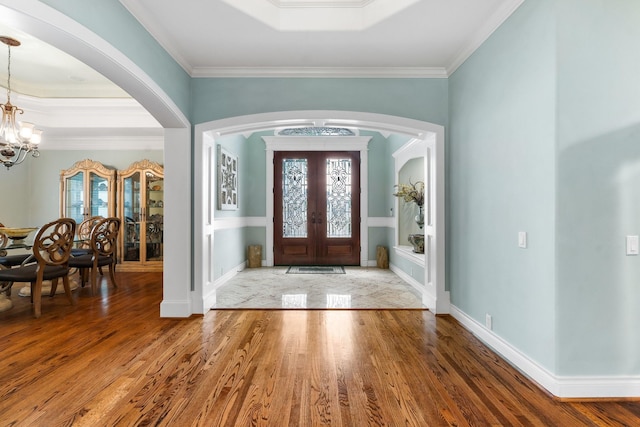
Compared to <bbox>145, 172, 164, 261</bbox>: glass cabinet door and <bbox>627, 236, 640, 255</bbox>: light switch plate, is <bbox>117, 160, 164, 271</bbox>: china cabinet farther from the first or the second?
<bbox>627, 236, 640, 255</bbox>: light switch plate

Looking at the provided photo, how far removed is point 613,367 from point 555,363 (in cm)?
35

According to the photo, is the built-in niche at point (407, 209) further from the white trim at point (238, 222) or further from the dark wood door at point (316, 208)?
the white trim at point (238, 222)

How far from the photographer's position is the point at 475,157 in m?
3.23

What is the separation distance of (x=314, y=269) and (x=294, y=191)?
171 cm

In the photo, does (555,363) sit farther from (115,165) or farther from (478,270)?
(115,165)

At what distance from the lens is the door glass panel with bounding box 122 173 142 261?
21.1 feet

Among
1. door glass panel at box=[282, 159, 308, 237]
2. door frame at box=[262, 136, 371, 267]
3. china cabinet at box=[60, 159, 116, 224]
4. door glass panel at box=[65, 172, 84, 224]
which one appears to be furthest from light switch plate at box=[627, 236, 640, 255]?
door glass panel at box=[65, 172, 84, 224]

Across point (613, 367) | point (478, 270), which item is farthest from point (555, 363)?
point (478, 270)

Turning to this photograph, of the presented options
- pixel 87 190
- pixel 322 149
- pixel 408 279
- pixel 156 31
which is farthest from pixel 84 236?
pixel 408 279

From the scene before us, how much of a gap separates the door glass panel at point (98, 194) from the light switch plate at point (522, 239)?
22.2 feet

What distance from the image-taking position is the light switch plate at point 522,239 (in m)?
2.45

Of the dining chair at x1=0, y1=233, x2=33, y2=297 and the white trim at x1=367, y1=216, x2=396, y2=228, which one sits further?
the white trim at x1=367, y1=216, x2=396, y2=228

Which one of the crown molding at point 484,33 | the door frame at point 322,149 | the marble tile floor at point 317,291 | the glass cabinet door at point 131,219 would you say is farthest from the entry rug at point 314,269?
the crown molding at point 484,33

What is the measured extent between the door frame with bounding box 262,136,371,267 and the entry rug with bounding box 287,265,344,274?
1.95 ft
